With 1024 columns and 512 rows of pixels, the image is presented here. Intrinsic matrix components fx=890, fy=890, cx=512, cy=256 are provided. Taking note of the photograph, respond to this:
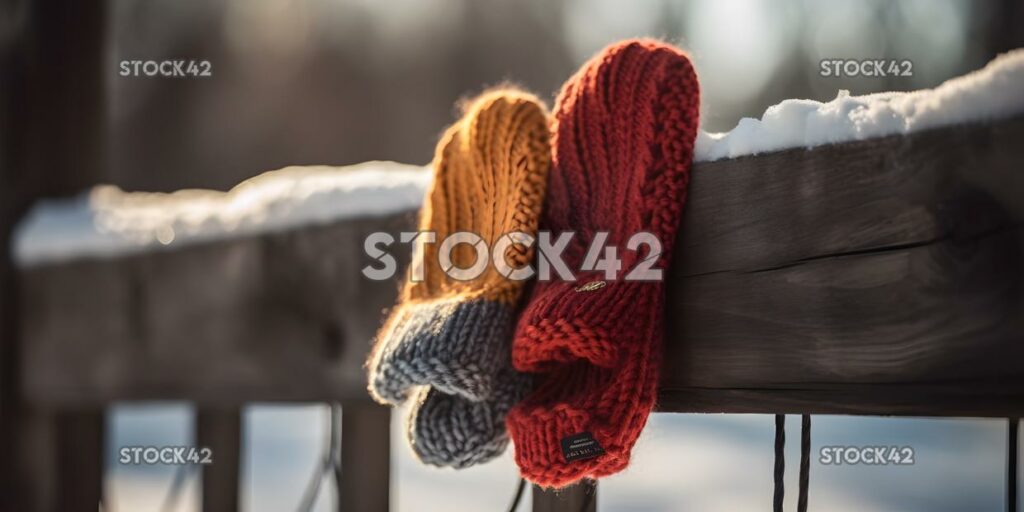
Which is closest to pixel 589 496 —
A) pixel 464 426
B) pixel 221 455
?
pixel 464 426

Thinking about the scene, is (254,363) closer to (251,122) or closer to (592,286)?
(592,286)

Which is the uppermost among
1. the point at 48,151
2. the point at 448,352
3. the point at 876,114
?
the point at 48,151

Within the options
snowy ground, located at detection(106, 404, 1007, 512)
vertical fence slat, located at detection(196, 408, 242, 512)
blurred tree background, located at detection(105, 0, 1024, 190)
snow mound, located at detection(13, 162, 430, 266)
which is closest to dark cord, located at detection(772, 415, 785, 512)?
snow mound, located at detection(13, 162, 430, 266)

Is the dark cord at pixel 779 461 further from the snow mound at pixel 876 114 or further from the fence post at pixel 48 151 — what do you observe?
the fence post at pixel 48 151

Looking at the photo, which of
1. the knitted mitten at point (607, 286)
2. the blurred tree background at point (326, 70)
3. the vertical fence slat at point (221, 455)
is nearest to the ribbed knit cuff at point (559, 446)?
the knitted mitten at point (607, 286)

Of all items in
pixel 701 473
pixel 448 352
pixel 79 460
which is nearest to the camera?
pixel 448 352

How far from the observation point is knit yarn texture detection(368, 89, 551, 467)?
767mm

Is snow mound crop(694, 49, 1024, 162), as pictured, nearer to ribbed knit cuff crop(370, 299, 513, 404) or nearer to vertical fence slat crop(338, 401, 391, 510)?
ribbed knit cuff crop(370, 299, 513, 404)

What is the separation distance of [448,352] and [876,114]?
0.38m

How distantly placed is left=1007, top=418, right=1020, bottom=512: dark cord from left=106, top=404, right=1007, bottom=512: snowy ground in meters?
0.65

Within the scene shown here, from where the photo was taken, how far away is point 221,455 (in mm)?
1514

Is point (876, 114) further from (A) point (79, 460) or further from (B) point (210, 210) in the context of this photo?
(A) point (79, 460)

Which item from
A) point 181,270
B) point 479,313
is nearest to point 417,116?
point 181,270

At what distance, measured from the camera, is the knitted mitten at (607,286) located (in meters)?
0.71
